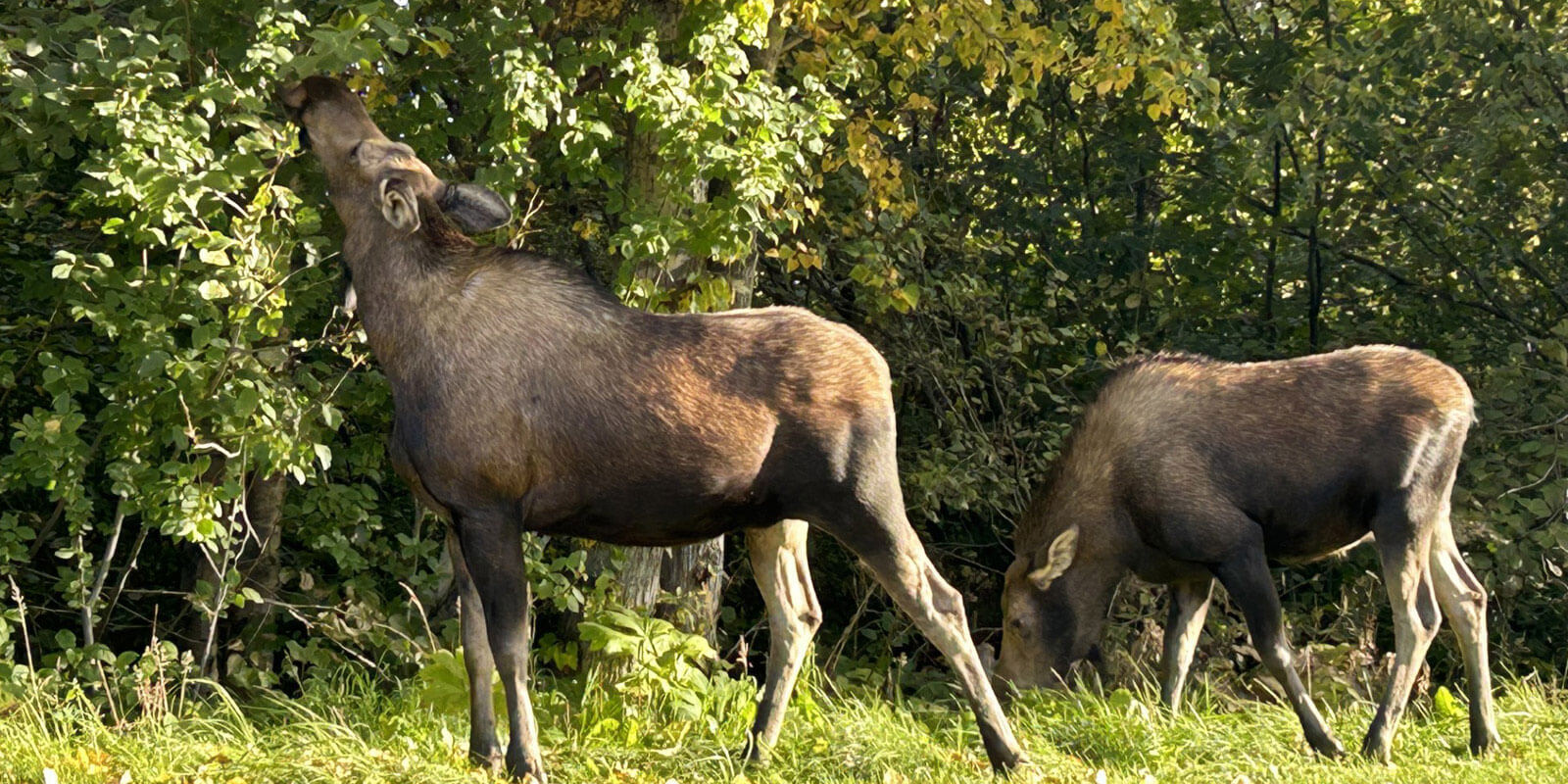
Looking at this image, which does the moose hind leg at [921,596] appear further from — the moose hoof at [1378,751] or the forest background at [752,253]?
the moose hoof at [1378,751]

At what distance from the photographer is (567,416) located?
21.0ft

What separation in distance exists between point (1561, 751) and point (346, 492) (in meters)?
5.81

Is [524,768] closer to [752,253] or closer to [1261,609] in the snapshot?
[1261,609]

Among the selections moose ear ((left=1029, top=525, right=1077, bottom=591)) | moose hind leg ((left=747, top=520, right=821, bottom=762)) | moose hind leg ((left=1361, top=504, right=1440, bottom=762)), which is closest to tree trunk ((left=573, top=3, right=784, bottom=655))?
moose hind leg ((left=747, top=520, right=821, bottom=762))

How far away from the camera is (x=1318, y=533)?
8.14 meters

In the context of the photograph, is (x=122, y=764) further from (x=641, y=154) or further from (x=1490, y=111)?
(x=1490, y=111)

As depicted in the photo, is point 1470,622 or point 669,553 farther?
point 669,553

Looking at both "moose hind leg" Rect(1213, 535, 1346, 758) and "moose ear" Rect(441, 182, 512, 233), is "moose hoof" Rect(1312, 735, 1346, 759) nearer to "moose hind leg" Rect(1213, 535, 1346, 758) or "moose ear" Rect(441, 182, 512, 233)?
"moose hind leg" Rect(1213, 535, 1346, 758)

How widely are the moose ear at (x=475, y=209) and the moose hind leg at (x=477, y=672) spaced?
111 centimetres

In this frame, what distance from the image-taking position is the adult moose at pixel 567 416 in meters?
6.31

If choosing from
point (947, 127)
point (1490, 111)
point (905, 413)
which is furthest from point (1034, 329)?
point (1490, 111)

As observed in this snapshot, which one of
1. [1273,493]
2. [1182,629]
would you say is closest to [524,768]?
[1273,493]

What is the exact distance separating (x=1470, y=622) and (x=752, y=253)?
3873 millimetres

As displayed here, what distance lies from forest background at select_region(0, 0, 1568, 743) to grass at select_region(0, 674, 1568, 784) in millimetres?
541
